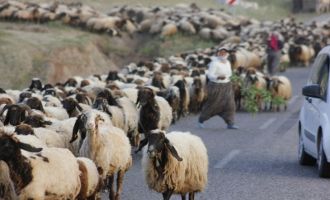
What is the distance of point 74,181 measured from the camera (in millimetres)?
10766

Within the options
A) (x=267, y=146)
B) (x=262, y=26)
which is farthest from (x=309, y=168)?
(x=262, y=26)

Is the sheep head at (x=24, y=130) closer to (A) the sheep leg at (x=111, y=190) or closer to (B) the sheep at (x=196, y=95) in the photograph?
(A) the sheep leg at (x=111, y=190)

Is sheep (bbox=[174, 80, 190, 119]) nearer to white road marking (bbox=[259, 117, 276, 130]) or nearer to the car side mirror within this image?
white road marking (bbox=[259, 117, 276, 130])

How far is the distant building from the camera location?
72.0 meters

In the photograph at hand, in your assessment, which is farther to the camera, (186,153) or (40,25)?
(40,25)

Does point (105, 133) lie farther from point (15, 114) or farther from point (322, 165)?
point (322, 165)

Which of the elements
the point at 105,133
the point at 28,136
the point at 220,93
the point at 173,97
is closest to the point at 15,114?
the point at 105,133

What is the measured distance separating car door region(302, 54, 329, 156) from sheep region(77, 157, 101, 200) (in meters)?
4.05

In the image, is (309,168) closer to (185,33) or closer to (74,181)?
(74,181)

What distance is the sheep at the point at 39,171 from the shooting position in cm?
1007

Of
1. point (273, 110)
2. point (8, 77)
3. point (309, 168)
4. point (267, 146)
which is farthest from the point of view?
point (8, 77)

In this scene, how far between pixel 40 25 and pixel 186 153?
35411mm

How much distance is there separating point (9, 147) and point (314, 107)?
19.6ft

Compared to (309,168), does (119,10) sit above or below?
below
